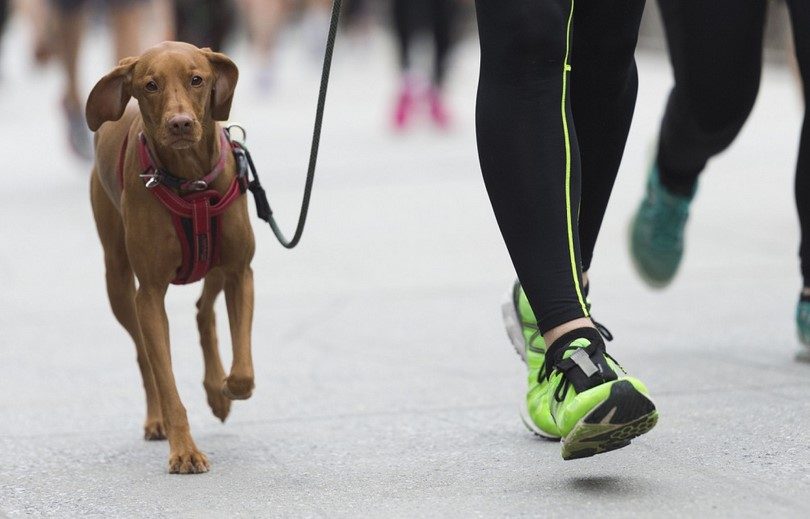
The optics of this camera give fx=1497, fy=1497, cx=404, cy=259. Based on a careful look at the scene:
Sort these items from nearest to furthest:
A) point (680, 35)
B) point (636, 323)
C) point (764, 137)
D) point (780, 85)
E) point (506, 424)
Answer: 1. point (506, 424)
2. point (680, 35)
3. point (636, 323)
4. point (764, 137)
5. point (780, 85)

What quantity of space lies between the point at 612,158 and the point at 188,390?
1.33m

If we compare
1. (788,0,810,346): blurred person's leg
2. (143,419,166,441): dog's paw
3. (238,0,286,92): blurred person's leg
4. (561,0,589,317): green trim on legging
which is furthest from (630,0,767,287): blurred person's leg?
(238,0,286,92): blurred person's leg

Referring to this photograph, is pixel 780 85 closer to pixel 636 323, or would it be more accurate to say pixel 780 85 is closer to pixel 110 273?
pixel 636 323

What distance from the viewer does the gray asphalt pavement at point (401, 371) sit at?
107 inches

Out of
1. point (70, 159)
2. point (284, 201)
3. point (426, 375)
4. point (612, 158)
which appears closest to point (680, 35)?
point (612, 158)

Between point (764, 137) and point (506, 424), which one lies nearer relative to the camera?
point (506, 424)

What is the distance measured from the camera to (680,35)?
3650 millimetres

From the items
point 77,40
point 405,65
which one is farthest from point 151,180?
point 405,65

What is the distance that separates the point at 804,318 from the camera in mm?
3744

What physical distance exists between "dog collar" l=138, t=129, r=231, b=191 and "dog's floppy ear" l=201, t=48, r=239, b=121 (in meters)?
0.11

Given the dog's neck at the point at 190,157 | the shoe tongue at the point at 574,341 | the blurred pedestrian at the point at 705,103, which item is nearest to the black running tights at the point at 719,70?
the blurred pedestrian at the point at 705,103

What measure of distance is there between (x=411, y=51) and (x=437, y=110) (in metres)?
0.45

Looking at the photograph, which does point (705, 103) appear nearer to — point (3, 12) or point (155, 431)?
point (155, 431)

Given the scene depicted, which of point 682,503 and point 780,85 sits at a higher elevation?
point 682,503
